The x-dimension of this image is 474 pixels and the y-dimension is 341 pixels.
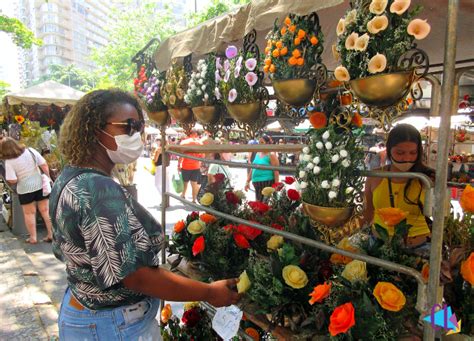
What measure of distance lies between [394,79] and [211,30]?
1.12 meters

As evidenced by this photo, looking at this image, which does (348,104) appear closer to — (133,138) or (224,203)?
(133,138)

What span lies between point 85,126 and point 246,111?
901 mm

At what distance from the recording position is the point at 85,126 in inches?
56.9

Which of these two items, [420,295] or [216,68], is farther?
[216,68]

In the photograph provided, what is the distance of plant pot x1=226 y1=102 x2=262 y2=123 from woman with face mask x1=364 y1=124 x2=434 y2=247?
3.13 ft

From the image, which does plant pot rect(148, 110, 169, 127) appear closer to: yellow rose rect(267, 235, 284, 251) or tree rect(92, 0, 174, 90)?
yellow rose rect(267, 235, 284, 251)

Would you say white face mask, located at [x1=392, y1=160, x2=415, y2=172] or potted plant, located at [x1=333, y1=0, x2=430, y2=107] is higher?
potted plant, located at [x1=333, y1=0, x2=430, y2=107]

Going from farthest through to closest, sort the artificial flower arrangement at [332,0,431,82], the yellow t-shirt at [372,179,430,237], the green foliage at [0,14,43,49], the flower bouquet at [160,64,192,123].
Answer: the green foliage at [0,14,43,49] → the flower bouquet at [160,64,192,123] → the yellow t-shirt at [372,179,430,237] → the artificial flower arrangement at [332,0,431,82]

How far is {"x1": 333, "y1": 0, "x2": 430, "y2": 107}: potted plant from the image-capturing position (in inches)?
47.9

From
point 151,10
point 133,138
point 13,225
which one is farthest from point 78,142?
point 151,10

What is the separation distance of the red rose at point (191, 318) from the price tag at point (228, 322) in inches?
31.4

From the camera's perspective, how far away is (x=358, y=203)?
1.59 m

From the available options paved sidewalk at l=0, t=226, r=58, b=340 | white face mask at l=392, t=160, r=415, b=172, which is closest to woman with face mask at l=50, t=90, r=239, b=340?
white face mask at l=392, t=160, r=415, b=172

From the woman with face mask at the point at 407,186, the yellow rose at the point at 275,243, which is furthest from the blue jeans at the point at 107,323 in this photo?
the woman with face mask at the point at 407,186
